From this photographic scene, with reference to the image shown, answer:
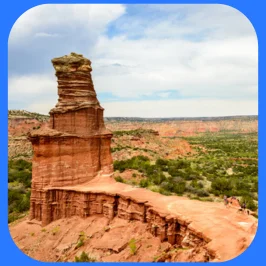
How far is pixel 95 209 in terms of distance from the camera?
14.0 meters

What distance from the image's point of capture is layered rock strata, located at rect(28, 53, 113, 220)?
15164mm

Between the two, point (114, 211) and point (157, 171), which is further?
point (157, 171)

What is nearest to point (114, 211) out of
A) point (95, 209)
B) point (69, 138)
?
point (95, 209)

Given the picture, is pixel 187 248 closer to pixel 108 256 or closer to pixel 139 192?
pixel 108 256

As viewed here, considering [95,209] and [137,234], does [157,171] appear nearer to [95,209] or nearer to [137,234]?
[95,209]

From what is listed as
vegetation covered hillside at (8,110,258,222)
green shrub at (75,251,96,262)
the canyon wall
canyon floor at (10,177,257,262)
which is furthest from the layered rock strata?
green shrub at (75,251,96,262)

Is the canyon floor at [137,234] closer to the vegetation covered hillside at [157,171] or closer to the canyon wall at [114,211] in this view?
the canyon wall at [114,211]

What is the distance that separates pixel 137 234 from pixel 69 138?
248 inches

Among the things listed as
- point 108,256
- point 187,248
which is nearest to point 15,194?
point 108,256

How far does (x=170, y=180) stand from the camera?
25281mm

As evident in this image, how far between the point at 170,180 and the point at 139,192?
11.9 meters

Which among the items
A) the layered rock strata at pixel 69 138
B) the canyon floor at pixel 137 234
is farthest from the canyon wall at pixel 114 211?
the layered rock strata at pixel 69 138

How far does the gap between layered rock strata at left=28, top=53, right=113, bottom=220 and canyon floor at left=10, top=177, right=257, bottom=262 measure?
94cm

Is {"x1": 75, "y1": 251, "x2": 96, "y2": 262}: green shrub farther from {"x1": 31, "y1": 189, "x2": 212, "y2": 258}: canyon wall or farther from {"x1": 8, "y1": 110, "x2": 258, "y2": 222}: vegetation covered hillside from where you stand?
{"x1": 8, "y1": 110, "x2": 258, "y2": 222}: vegetation covered hillside
